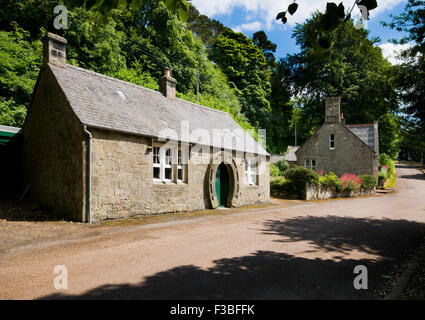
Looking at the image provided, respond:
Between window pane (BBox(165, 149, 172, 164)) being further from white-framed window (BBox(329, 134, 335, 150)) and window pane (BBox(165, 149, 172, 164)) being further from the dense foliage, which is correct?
white-framed window (BBox(329, 134, 335, 150))

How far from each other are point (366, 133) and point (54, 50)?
3099 cm

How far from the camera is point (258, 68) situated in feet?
136

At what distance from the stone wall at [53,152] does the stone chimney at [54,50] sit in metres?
0.49

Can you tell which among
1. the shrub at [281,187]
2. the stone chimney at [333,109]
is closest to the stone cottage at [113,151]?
the shrub at [281,187]

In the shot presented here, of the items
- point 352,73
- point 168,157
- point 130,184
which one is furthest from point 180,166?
point 352,73

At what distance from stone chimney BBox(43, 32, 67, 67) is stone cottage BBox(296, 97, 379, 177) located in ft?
88.3

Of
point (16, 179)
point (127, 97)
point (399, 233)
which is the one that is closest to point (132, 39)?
point (127, 97)

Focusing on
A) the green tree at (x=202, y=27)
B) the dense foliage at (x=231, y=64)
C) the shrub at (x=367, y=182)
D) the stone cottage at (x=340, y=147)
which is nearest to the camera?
the dense foliage at (x=231, y=64)

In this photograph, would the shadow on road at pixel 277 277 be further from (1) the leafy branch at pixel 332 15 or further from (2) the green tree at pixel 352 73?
(2) the green tree at pixel 352 73

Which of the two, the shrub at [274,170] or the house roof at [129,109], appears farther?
the shrub at [274,170]

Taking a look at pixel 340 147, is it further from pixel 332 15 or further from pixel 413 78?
pixel 332 15

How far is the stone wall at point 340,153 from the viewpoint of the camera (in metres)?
28.6

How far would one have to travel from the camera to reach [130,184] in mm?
10789
